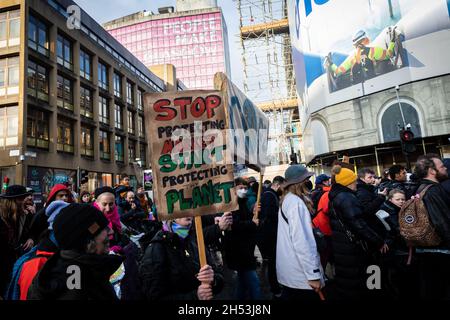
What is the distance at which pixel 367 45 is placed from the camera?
19.3 m

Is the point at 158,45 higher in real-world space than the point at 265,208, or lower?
higher

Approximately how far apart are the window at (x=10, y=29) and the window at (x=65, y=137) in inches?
214

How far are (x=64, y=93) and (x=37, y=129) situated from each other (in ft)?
13.2

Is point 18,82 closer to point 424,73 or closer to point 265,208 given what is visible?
point 265,208

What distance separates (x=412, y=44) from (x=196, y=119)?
793 inches

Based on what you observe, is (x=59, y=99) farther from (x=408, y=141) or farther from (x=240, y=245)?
(x=240, y=245)

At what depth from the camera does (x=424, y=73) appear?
17453 millimetres

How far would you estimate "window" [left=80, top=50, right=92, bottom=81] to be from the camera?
24.0 meters

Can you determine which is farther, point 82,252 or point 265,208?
point 265,208

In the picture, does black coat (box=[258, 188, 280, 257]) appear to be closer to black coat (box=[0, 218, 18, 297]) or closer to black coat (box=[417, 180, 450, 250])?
black coat (box=[417, 180, 450, 250])

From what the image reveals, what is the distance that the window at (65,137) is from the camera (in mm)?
20562

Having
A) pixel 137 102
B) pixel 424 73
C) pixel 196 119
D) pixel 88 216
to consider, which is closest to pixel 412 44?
pixel 424 73

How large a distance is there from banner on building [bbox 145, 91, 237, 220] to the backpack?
1.88m

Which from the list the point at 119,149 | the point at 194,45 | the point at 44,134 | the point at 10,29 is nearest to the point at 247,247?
the point at 44,134
